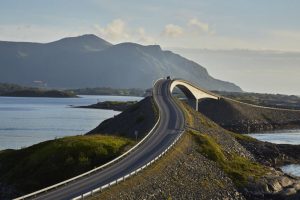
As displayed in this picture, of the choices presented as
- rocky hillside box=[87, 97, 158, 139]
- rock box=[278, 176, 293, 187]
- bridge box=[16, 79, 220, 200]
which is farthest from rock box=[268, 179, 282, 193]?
rocky hillside box=[87, 97, 158, 139]

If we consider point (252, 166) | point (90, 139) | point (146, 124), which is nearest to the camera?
point (90, 139)

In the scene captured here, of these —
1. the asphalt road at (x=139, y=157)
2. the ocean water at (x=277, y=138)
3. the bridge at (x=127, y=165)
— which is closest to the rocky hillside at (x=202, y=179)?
the bridge at (x=127, y=165)

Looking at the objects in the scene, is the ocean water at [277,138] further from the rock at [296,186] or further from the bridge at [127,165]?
the rock at [296,186]

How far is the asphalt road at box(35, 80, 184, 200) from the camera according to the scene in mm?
52312

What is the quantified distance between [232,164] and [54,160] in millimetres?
29246

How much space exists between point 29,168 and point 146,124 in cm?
4510

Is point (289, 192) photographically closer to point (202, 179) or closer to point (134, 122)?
point (202, 179)

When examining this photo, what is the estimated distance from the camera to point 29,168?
234 ft

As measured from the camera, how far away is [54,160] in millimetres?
71500

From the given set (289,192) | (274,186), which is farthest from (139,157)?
(289,192)

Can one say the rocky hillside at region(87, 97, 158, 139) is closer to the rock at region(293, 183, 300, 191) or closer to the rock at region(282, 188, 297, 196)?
the rock at region(293, 183, 300, 191)

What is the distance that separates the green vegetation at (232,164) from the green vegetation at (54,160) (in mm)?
14175

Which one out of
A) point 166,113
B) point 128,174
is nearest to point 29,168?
point 128,174

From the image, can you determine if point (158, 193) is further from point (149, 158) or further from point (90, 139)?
point (90, 139)
